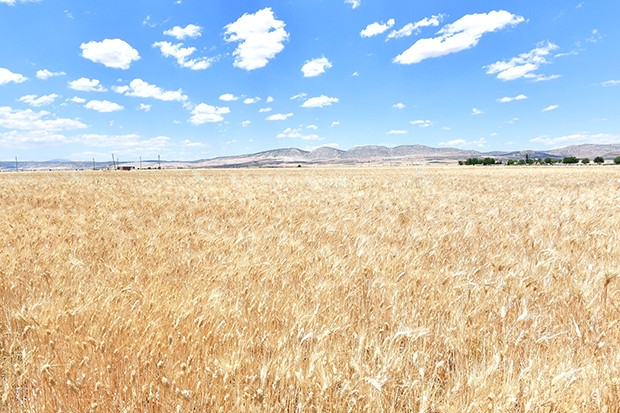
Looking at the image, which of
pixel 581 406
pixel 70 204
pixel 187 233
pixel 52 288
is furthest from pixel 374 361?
pixel 70 204

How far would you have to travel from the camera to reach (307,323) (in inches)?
95.7

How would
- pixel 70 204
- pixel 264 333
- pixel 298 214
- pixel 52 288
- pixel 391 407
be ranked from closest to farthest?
pixel 391 407 → pixel 264 333 → pixel 52 288 → pixel 298 214 → pixel 70 204

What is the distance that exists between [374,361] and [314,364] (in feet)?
1.19

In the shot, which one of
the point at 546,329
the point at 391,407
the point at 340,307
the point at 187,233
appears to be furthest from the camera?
the point at 187,233

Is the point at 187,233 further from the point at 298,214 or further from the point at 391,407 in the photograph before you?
the point at 391,407

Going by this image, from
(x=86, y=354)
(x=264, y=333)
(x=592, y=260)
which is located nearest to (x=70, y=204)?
(x=86, y=354)

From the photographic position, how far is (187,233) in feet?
17.5

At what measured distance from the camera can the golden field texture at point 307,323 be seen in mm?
1684

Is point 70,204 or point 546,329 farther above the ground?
point 70,204

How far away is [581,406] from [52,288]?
3.89 m

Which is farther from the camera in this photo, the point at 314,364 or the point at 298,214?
the point at 298,214

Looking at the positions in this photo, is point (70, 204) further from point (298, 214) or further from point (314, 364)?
point (314, 364)

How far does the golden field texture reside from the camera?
5.52 ft

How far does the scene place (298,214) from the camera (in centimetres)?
730
